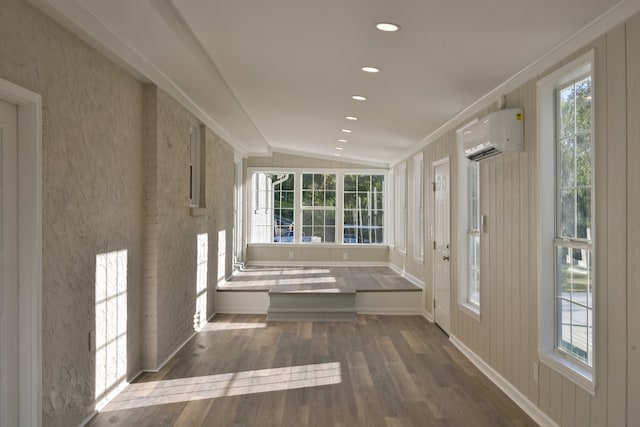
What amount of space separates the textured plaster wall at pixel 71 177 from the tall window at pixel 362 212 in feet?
22.1

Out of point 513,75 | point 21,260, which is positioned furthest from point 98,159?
point 513,75

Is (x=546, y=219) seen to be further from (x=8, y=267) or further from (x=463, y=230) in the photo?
(x=8, y=267)

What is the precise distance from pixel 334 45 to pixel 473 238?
2642 mm

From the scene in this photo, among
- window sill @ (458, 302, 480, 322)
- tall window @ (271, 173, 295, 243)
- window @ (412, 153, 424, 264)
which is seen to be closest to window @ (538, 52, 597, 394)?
window sill @ (458, 302, 480, 322)

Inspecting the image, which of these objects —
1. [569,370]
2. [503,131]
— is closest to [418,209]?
[503,131]

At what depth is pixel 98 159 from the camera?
10.9 ft

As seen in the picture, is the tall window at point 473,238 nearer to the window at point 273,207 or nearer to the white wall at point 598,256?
the white wall at point 598,256

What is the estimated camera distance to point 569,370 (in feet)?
9.45

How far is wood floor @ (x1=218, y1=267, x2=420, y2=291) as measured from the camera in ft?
23.1

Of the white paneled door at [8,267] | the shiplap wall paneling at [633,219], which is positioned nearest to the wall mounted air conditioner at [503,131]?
the shiplap wall paneling at [633,219]

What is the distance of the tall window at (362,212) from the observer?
10219 millimetres

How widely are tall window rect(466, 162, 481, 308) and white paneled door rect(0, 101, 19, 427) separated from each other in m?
3.87

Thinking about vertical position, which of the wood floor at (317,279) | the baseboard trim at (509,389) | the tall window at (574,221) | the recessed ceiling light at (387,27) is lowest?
the baseboard trim at (509,389)

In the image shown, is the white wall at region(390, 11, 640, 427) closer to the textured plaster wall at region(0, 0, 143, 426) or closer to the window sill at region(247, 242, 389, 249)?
the textured plaster wall at region(0, 0, 143, 426)
